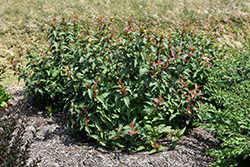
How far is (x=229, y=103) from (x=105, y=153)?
196 centimetres

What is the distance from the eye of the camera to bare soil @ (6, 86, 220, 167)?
279 centimetres

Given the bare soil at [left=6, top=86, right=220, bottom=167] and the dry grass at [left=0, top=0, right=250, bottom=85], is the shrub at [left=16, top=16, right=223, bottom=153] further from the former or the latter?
the dry grass at [left=0, top=0, right=250, bottom=85]

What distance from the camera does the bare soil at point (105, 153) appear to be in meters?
2.79

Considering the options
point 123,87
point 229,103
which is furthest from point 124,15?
point 229,103

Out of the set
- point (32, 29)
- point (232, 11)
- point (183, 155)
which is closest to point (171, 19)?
point (232, 11)

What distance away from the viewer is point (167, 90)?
3.38m

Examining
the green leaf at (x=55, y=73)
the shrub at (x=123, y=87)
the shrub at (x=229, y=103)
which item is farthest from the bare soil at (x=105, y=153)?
the green leaf at (x=55, y=73)

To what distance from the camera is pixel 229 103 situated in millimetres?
3059

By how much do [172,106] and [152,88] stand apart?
0.46m

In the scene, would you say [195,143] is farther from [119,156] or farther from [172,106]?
[119,156]

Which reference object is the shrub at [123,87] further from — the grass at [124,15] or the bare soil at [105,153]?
the grass at [124,15]

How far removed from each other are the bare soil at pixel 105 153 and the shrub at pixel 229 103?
10.3 inches

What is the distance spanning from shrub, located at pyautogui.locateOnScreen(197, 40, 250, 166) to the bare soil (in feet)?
0.86

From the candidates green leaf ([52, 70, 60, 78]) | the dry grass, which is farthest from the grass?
green leaf ([52, 70, 60, 78])
